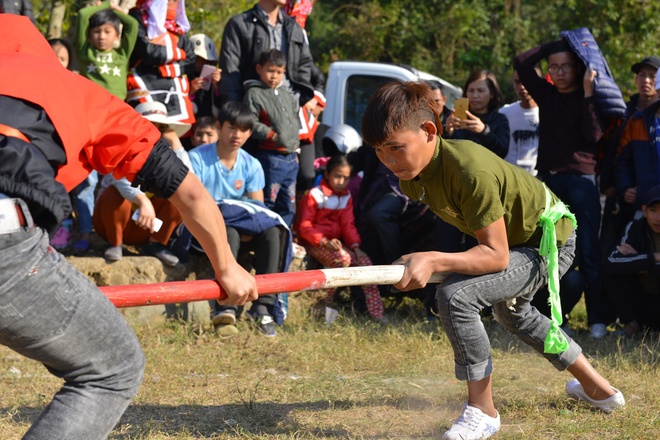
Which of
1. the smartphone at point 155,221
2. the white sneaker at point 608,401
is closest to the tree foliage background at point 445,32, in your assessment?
the smartphone at point 155,221

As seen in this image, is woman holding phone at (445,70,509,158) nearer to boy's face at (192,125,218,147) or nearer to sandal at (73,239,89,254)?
boy's face at (192,125,218,147)

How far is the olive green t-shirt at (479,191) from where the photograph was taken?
3.78 m

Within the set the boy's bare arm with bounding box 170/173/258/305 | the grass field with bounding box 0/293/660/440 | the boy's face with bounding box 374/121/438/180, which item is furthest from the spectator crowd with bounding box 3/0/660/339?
the boy's bare arm with bounding box 170/173/258/305

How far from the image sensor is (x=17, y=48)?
300 centimetres

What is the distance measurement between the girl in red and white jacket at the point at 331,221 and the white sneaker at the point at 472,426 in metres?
3.00

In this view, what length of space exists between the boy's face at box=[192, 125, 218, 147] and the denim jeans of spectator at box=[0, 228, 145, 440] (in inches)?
178

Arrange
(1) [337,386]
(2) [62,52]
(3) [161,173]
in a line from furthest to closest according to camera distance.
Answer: (2) [62,52] < (1) [337,386] < (3) [161,173]

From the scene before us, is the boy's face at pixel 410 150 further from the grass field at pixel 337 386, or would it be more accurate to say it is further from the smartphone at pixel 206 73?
the smartphone at pixel 206 73

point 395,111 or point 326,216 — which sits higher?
point 395,111

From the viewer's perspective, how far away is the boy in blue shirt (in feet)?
21.6

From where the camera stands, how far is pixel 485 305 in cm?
405

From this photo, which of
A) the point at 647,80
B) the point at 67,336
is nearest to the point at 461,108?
the point at 647,80

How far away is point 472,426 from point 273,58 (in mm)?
4017

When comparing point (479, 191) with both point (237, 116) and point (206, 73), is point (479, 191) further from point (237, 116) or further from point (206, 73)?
point (206, 73)
